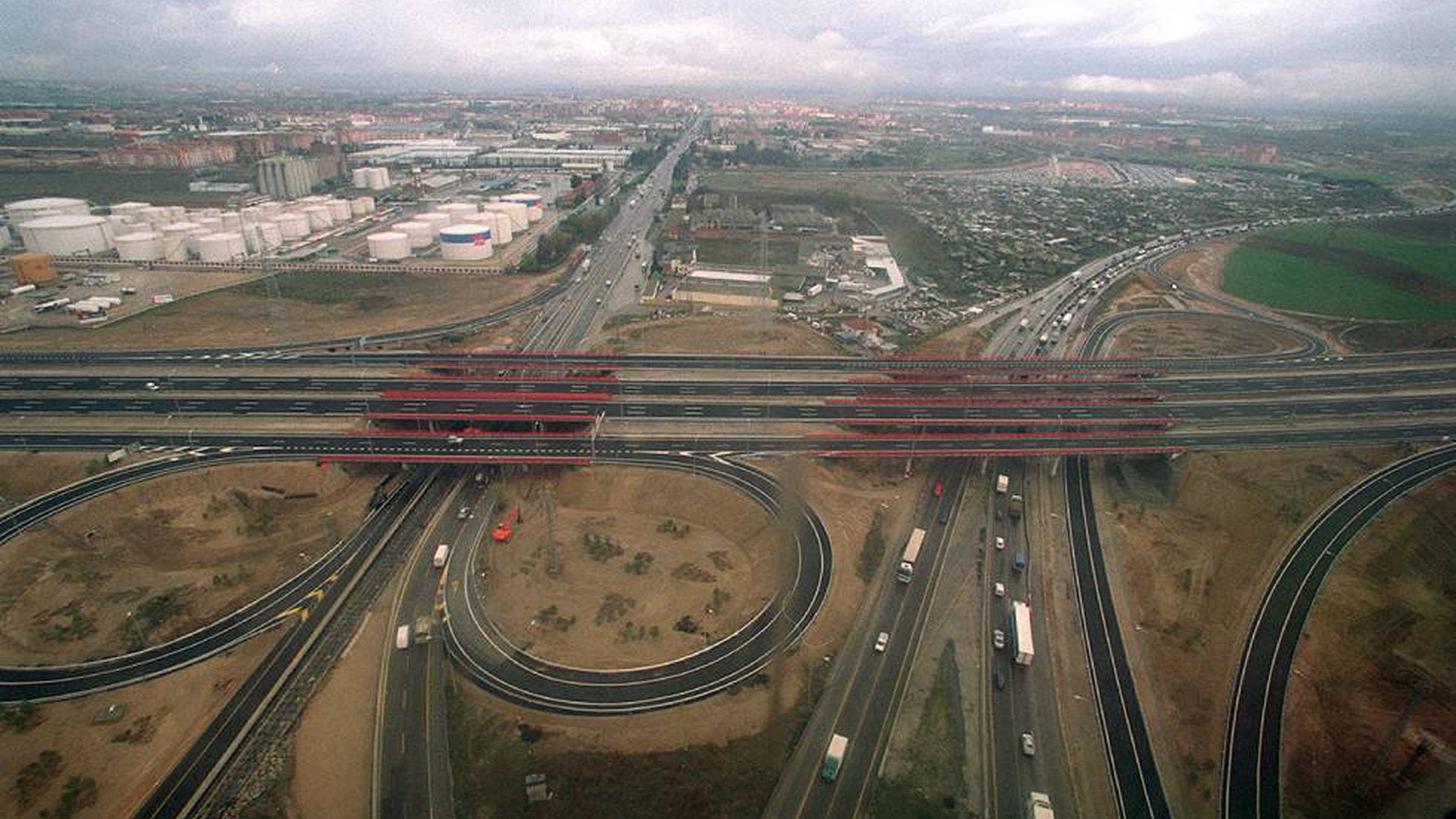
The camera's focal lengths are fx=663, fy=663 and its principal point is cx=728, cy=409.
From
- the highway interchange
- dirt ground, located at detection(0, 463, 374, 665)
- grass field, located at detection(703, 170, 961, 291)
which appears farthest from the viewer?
grass field, located at detection(703, 170, 961, 291)

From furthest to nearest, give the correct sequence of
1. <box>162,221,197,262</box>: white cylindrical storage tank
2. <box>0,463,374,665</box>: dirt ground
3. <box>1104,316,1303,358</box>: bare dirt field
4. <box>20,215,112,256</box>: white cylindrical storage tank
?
<box>162,221,197,262</box>: white cylindrical storage tank
<box>20,215,112,256</box>: white cylindrical storage tank
<box>1104,316,1303,358</box>: bare dirt field
<box>0,463,374,665</box>: dirt ground

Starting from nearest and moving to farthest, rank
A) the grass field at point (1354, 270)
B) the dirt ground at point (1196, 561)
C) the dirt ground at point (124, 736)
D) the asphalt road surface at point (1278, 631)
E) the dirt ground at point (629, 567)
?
the dirt ground at point (124, 736), the asphalt road surface at point (1278, 631), the dirt ground at point (1196, 561), the dirt ground at point (629, 567), the grass field at point (1354, 270)

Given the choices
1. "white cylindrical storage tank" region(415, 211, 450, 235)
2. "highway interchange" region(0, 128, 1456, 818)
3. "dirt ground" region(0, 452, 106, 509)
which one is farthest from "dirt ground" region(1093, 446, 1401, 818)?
"white cylindrical storage tank" region(415, 211, 450, 235)

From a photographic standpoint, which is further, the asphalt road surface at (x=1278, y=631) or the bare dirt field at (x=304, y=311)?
the bare dirt field at (x=304, y=311)

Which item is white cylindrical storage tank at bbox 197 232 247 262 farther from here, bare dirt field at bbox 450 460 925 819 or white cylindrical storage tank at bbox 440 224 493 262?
bare dirt field at bbox 450 460 925 819

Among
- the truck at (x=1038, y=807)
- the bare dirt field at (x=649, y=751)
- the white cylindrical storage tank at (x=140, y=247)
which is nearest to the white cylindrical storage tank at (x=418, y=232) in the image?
the white cylindrical storage tank at (x=140, y=247)

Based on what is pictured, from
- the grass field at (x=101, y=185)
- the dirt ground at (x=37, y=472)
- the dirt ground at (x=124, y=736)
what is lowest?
the dirt ground at (x=124, y=736)

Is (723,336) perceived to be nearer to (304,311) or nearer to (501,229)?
(304,311)

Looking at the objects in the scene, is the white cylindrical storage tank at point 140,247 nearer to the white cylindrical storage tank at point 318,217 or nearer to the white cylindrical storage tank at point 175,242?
the white cylindrical storage tank at point 175,242
